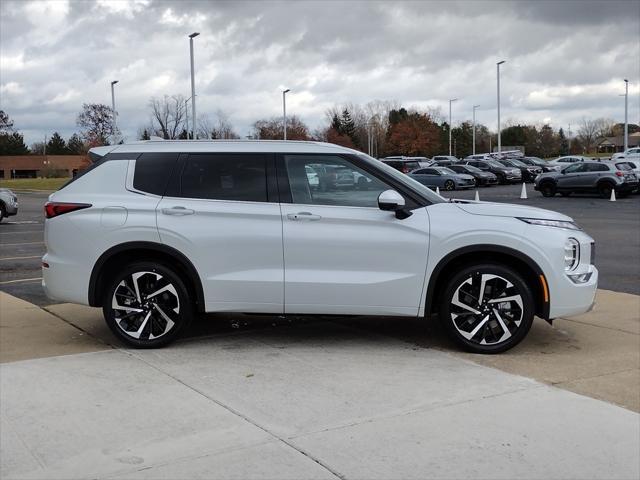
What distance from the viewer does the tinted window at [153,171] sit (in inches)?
245

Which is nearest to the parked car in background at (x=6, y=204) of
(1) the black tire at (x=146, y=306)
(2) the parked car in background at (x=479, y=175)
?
(1) the black tire at (x=146, y=306)

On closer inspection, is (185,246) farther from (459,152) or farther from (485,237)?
(459,152)

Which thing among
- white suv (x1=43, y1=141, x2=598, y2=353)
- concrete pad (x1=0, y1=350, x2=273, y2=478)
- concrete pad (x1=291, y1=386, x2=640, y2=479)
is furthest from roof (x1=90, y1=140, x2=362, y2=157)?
concrete pad (x1=291, y1=386, x2=640, y2=479)

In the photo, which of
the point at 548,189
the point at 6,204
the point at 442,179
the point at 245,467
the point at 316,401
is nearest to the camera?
the point at 245,467

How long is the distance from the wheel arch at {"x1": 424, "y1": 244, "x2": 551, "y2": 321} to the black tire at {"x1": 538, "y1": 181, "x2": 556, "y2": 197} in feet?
94.2

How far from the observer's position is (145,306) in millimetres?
6113

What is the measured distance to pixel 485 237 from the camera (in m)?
5.83

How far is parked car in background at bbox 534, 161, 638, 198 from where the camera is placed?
31250mm

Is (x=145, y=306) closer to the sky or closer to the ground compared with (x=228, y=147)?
closer to the ground

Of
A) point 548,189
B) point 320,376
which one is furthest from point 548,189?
point 320,376

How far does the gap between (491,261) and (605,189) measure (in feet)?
92.7

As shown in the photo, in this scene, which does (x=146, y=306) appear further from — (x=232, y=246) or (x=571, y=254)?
(x=571, y=254)

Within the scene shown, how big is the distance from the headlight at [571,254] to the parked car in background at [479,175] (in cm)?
3951

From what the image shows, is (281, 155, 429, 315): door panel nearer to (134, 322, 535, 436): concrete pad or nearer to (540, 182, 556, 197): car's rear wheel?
(134, 322, 535, 436): concrete pad
